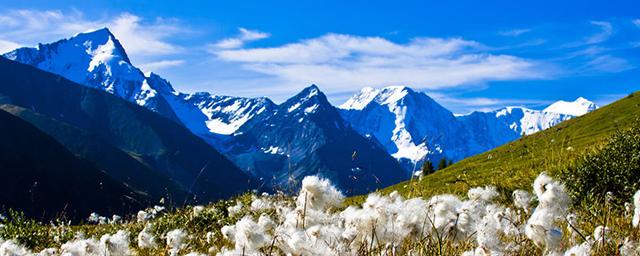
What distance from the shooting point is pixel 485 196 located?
18.7 feet

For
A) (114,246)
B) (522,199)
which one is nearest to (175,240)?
(114,246)

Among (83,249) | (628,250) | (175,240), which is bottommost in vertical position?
(175,240)

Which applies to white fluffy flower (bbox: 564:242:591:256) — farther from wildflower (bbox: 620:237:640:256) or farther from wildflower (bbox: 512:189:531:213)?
wildflower (bbox: 512:189:531:213)

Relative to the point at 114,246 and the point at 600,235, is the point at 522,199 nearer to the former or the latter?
the point at 600,235

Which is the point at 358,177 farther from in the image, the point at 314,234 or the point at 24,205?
the point at 24,205

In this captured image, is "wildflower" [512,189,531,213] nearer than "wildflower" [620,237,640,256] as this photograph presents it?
No

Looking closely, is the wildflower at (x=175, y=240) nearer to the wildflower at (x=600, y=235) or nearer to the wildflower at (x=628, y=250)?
the wildflower at (x=600, y=235)

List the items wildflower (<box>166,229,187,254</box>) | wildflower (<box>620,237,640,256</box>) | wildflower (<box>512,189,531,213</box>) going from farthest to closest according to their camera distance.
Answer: wildflower (<box>166,229,187,254</box>) < wildflower (<box>512,189,531,213</box>) < wildflower (<box>620,237,640,256</box>)

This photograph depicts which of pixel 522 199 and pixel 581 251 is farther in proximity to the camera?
pixel 522 199

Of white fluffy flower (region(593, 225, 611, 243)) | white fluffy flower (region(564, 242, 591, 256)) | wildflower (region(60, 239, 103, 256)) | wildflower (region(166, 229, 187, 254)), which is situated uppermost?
white fluffy flower (region(564, 242, 591, 256))

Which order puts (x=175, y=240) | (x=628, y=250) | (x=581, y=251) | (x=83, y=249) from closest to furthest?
(x=581, y=251) → (x=628, y=250) → (x=83, y=249) → (x=175, y=240)

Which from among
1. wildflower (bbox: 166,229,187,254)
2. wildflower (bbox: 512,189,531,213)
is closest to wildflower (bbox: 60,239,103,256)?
wildflower (bbox: 166,229,187,254)

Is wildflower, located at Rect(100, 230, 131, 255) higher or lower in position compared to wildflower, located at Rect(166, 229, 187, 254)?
higher

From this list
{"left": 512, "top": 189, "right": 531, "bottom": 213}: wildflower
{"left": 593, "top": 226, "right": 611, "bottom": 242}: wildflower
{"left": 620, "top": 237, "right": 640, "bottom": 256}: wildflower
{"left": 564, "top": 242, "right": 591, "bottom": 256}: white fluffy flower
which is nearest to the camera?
{"left": 564, "top": 242, "right": 591, "bottom": 256}: white fluffy flower
